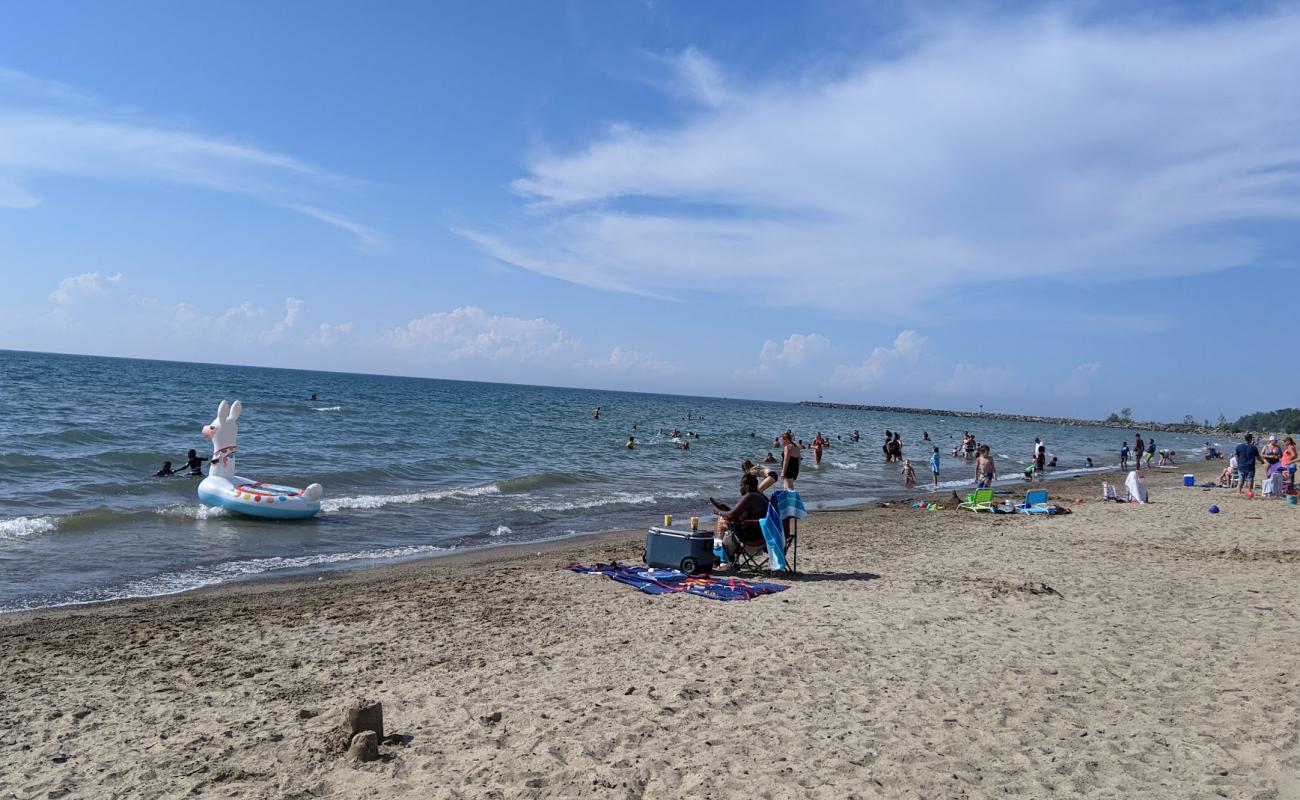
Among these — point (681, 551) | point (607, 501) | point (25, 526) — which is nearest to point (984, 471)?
point (607, 501)

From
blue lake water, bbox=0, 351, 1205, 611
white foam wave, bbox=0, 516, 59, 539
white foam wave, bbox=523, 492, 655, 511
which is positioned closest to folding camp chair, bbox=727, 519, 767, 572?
blue lake water, bbox=0, 351, 1205, 611

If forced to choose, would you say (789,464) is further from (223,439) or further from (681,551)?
(223,439)

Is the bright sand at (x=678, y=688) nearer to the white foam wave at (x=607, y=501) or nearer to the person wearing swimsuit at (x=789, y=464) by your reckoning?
the person wearing swimsuit at (x=789, y=464)

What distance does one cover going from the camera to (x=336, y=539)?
505 inches

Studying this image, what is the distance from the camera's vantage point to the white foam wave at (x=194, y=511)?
13703 millimetres

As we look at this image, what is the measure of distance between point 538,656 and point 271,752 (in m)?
2.19

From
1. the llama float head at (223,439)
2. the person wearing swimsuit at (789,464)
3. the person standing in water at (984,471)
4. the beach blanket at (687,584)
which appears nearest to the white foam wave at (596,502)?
the person wearing swimsuit at (789,464)

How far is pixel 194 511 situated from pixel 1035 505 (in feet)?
53.0

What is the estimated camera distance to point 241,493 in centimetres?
1377

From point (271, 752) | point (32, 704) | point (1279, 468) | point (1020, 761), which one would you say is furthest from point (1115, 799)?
point (1279, 468)

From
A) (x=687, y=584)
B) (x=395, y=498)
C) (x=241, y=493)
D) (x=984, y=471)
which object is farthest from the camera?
(x=984, y=471)

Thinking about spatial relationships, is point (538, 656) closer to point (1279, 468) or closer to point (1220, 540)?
point (1220, 540)

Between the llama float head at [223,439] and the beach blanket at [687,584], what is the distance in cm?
853

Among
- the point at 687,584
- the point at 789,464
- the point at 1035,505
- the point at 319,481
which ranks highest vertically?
the point at 789,464
